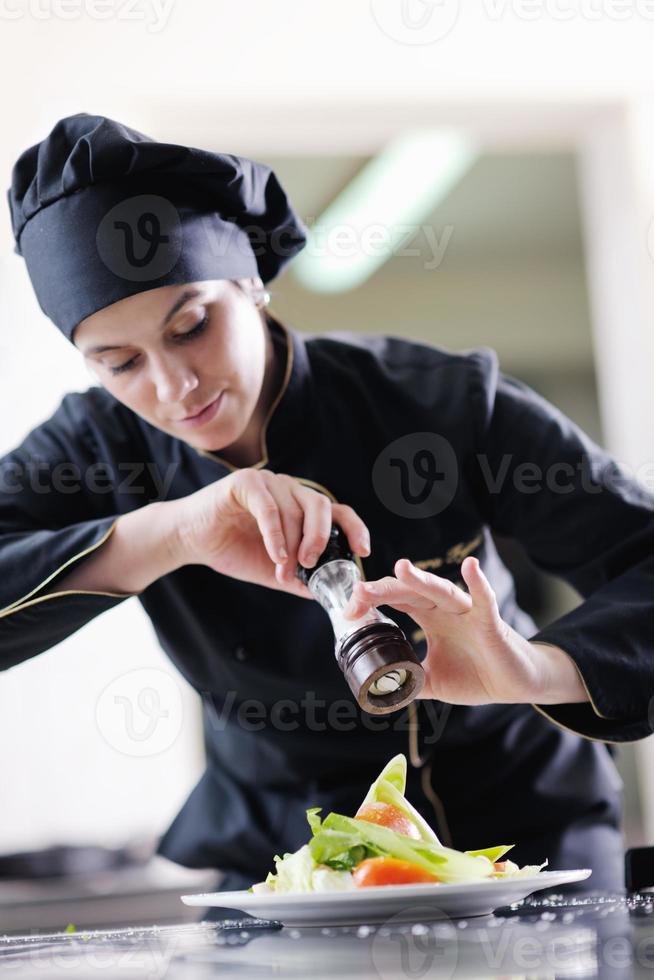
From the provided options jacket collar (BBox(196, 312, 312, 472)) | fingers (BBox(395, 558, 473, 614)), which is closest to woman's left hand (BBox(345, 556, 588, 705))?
fingers (BBox(395, 558, 473, 614))

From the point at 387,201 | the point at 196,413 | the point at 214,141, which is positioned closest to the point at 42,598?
the point at 196,413

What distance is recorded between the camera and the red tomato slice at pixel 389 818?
0.93m

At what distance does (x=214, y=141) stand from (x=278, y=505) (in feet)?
7.72

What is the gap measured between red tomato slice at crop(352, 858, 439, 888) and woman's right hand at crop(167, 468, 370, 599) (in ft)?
1.08

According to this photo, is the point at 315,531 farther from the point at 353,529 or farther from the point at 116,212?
the point at 116,212

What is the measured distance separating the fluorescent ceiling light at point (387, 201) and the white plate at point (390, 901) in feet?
9.39

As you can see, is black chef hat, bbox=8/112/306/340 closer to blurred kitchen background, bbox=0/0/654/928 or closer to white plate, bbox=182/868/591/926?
white plate, bbox=182/868/591/926

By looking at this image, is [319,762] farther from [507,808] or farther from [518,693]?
[518,693]

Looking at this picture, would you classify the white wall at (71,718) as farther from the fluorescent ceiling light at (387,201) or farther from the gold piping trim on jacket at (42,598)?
the gold piping trim on jacket at (42,598)

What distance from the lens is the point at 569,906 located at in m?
0.97

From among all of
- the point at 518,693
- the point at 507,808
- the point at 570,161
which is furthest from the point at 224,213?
the point at 570,161

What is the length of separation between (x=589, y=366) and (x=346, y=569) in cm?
517

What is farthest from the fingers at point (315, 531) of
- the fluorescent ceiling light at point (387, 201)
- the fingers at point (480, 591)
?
the fluorescent ceiling light at point (387, 201)

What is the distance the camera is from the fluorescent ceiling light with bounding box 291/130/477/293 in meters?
3.70
